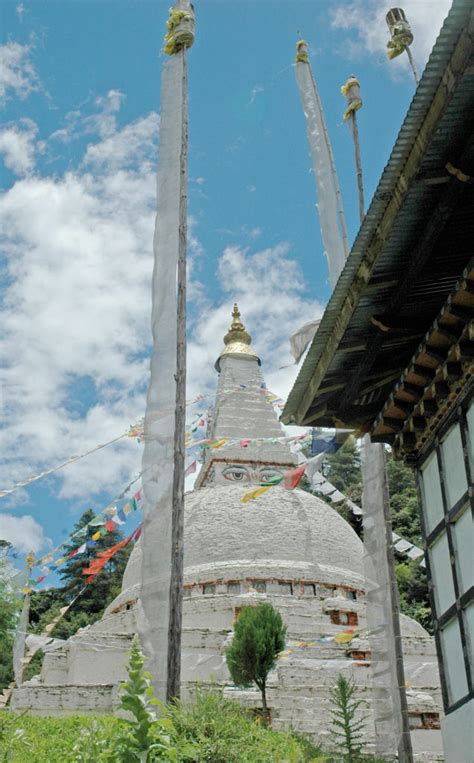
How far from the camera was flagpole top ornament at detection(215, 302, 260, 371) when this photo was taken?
122 feet

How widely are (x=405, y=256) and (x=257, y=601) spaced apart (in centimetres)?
1770

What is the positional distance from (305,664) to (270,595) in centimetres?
489

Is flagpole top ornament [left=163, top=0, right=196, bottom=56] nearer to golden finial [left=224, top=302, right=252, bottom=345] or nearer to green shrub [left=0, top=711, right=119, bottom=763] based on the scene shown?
green shrub [left=0, top=711, right=119, bottom=763]

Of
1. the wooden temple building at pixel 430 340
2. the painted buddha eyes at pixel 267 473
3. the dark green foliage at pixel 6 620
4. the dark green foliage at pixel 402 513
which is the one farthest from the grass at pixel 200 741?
the dark green foliage at pixel 6 620

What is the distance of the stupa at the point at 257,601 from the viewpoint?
698 inches

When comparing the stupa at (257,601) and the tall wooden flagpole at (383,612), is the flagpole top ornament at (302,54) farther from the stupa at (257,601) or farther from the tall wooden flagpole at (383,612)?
the stupa at (257,601)

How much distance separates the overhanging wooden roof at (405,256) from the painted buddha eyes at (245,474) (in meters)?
22.6

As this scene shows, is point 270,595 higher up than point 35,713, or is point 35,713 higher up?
point 270,595

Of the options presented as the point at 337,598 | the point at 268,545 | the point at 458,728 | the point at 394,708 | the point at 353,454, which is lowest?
the point at 458,728

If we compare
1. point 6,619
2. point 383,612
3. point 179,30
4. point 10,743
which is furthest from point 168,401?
point 6,619

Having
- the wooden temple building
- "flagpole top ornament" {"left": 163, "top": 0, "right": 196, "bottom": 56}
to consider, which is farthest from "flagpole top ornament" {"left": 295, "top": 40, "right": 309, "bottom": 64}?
the wooden temple building

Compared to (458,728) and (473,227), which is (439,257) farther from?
(458,728)

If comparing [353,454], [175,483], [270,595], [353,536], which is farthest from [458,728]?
[353,454]

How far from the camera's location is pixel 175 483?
1146 cm
